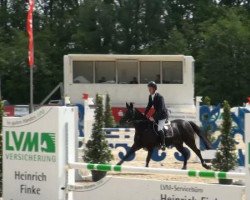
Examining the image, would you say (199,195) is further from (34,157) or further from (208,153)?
(208,153)

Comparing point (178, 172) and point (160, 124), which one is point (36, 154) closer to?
point (178, 172)

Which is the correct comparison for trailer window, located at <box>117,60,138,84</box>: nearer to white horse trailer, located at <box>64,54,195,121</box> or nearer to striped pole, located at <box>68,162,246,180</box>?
white horse trailer, located at <box>64,54,195,121</box>

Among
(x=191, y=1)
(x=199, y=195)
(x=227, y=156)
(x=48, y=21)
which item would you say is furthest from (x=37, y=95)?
(x=199, y=195)

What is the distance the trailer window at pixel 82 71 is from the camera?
93.6 ft

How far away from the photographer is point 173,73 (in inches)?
1126

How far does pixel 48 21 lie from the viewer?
180ft

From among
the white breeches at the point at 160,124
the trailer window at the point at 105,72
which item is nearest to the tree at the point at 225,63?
the trailer window at the point at 105,72

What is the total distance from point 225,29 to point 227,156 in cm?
3354

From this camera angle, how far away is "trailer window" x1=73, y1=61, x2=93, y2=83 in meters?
28.5

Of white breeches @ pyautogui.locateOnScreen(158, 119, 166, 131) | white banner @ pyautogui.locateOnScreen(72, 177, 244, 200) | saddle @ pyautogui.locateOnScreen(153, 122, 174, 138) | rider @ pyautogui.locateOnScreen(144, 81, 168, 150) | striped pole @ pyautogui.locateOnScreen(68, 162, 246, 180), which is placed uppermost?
rider @ pyautogui.locateOnScreen(144, 81, 168, 150)

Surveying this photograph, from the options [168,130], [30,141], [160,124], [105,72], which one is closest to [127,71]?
[105,72]

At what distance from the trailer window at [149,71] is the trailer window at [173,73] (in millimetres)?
470

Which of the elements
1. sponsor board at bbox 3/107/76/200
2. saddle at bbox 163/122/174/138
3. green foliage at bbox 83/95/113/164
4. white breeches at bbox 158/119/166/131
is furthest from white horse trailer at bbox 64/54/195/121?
sponsor board at bbox 3/107/76/200

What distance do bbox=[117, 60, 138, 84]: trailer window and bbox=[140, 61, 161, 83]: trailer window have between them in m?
0.33
